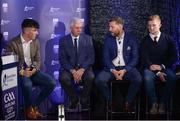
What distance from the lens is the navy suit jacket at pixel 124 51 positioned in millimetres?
6570

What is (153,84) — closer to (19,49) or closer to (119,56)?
(119,56)

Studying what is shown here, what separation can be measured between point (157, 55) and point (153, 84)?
0.50 metres

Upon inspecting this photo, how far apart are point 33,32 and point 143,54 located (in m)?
1.75

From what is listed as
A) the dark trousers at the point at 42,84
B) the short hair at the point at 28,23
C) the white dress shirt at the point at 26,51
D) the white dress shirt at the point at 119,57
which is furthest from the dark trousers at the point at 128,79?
the short hair at the point at 28,23

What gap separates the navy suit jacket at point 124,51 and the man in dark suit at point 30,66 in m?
0.91

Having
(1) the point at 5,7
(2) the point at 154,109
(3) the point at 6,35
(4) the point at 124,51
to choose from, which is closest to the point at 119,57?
(4) the point at 124,51

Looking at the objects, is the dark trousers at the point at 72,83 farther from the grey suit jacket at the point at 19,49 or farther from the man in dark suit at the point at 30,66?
the grey suit jacket at the point at 19,49

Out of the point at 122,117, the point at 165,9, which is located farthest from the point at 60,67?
the point at 165,9

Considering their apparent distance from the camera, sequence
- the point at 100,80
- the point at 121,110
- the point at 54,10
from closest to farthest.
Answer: the point at 100,80 → the point at 121,110 → the point at 54,10

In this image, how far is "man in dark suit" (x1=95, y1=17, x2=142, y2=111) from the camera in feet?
21.2

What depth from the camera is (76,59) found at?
668 centimetres

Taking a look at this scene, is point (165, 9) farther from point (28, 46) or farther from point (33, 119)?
point (33, 119)

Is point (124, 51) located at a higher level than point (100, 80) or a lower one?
higher

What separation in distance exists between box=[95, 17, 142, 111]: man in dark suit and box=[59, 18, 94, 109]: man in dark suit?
0.75 ft
